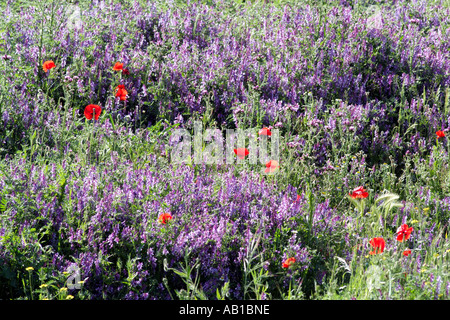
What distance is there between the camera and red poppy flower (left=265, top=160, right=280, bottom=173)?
3516 mm

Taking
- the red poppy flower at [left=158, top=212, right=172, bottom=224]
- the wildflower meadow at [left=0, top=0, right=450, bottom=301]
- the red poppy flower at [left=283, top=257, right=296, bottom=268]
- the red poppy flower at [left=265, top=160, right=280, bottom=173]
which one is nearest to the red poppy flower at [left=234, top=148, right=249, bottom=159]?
the wildflower meadow at [left=0, top=0, right=450, bottom=301]

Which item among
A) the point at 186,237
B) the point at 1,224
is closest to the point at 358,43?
the point at 186,237

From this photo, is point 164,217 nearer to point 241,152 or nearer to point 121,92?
point 241,152

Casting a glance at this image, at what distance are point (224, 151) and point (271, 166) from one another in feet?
2.17

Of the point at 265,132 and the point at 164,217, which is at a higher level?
the point at 265,132

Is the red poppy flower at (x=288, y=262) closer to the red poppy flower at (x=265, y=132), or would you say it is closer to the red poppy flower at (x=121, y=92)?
the red poppy flower at (x=265, y=132)

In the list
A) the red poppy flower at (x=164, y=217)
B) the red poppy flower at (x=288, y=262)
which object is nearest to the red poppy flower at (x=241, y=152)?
the red poppy flower at (x=164, y=217)

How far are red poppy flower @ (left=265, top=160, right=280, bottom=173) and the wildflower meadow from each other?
2cm

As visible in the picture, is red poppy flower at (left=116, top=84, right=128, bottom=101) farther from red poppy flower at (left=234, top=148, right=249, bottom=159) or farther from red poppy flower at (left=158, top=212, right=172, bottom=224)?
red poppy flower at (left=158, top=212, right=172, bottom=224)

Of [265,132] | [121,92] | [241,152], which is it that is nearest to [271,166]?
[241,152]

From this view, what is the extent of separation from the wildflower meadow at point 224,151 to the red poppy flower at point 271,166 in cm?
2

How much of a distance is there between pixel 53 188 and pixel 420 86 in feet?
11.7

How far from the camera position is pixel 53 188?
308 cm

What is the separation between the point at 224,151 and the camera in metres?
4.09
